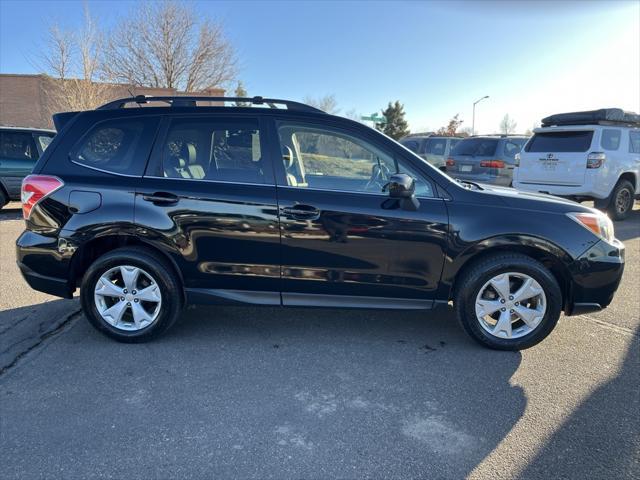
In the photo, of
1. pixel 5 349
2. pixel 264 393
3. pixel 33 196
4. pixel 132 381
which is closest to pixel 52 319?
pixel 5 349

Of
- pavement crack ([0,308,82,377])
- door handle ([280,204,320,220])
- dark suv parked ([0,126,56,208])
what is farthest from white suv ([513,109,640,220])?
dark suv parked ([0,126,56,208])

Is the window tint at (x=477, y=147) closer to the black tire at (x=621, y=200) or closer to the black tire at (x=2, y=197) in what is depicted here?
the black tire at (x=621, y=200)

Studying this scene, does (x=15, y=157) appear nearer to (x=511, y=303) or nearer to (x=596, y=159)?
(x=511, y=303)

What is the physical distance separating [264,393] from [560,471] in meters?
1.72

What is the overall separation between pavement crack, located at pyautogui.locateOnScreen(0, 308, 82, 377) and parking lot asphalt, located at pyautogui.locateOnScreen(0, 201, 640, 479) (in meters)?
0.01

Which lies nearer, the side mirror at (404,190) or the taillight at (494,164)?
the side mirror at (404,190)

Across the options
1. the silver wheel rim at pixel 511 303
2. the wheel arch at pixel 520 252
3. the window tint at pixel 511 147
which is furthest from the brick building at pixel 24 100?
the silver wheel rim at pixel 511 303

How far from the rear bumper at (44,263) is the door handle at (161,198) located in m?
0.80

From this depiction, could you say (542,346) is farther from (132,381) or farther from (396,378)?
(132,381)

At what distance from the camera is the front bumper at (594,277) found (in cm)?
331

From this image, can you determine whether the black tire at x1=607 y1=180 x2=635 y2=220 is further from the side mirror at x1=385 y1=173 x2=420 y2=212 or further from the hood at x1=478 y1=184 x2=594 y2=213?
the side mirror at x1=385 y1=173 x2=420 y2=212

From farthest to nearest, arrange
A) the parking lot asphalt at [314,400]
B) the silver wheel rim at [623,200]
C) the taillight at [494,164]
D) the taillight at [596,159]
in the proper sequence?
1. the taillight at [494,164]
2. the silver wheel rim at [623,200]
3. the taillight at [596,159]
4. the parking lot asphalt at [314,400]

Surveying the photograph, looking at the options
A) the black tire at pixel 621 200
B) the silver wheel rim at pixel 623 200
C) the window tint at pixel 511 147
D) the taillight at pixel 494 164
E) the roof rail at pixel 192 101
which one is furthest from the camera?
the window tint at pixel 511 147

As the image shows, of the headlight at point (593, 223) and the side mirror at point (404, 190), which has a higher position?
the side mirror at point (404, 190)
